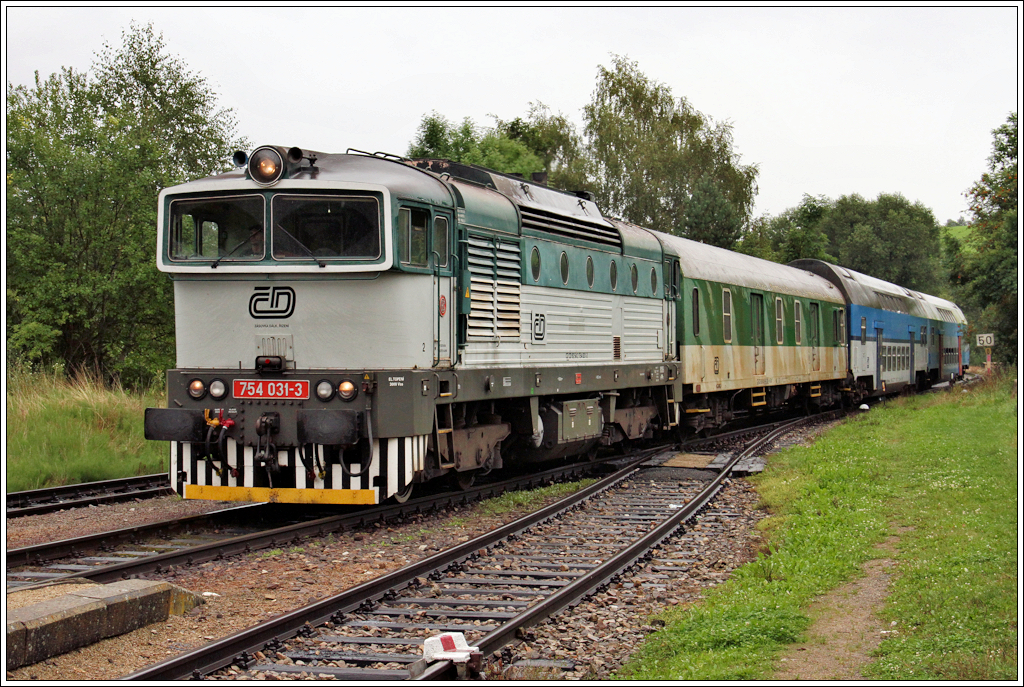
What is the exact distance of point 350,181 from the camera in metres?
9.70

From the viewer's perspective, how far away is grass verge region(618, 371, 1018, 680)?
5.72m

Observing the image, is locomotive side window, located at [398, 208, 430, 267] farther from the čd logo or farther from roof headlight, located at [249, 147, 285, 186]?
roof headlight, located at [249, 147, 285, 186]

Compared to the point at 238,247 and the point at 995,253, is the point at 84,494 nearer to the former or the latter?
the point at 238,247

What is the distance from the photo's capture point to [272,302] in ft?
32.0

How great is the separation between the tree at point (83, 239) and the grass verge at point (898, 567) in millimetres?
15261

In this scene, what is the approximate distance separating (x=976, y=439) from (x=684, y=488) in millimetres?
6295

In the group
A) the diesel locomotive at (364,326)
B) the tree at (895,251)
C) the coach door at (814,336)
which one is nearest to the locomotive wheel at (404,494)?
the diesel locomotive at (364,326)

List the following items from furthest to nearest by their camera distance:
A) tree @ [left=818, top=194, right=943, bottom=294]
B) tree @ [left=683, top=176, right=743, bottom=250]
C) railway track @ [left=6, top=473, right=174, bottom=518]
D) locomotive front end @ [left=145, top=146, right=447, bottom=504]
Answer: tree @ [left=818, top=194, right=943, bottom=294] → tree @ [left=683, top=176, right=743, bottom=250] → railway track @ [left=6, top=473, right=174, bottom=518] → locomotive front end @ [left=145, top=146, right=447, bottom=504]

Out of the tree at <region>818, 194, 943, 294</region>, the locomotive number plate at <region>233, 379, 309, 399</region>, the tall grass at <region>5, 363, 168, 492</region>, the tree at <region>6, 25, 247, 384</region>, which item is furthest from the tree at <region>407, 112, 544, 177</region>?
the tree at <region>818, 194, 943, 294</region>

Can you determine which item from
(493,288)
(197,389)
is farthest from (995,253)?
(197,389)

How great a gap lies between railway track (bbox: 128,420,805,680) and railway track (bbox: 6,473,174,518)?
5383mm

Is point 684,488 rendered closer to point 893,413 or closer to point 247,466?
point 247,466

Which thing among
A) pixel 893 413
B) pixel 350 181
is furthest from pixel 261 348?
pixel 893 413

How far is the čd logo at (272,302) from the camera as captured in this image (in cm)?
973
